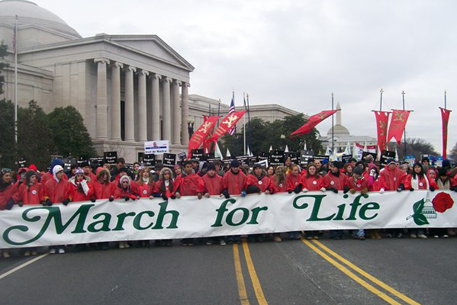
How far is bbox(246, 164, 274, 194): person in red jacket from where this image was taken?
10.3 metres

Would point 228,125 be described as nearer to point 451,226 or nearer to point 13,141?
point 451,226

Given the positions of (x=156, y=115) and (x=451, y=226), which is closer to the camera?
(x=451, y=226)

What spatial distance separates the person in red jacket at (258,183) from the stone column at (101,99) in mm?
47559

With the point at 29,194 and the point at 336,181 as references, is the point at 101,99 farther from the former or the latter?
the point at 336,181

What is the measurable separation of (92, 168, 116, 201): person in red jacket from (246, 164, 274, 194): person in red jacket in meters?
3.10

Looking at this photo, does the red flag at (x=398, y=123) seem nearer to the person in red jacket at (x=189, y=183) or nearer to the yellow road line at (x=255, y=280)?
the person in red jacket at (x=189, y=183)

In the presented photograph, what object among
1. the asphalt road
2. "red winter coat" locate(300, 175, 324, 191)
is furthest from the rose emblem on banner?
"red winter coat" locate(300, 175, 324, 191)

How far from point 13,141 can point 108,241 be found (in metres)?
27.3

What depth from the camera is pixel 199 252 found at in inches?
354

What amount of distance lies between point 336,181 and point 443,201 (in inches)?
100.0

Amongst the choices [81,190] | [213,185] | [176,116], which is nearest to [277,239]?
[213,185]

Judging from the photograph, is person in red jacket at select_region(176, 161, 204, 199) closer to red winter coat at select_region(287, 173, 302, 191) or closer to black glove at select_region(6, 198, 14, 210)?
red winter coat at select_region(287, 173, 302, 191)

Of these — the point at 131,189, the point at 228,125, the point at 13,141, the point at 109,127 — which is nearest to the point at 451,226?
the point at 131,189

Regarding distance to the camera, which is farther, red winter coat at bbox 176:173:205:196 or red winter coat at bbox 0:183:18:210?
red winter coat at bbox 176:173:205:196
